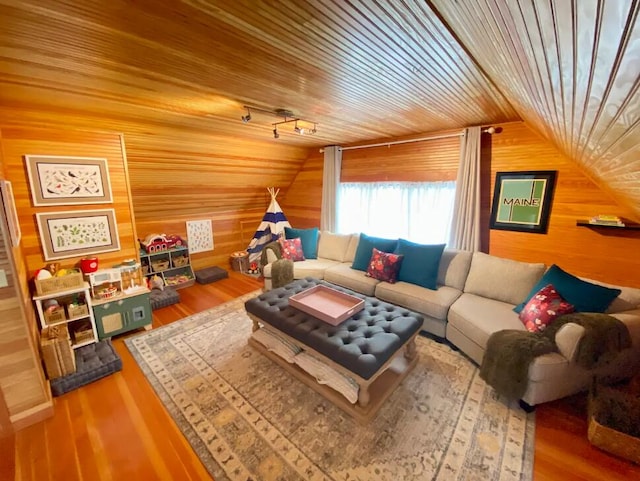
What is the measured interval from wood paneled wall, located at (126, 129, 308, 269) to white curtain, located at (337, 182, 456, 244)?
1199 mm

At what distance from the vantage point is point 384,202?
3.88 metres

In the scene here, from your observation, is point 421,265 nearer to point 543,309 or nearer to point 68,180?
point 543,309

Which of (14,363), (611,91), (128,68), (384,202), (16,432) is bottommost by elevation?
(16,432)

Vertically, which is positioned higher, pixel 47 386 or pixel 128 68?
pixel 128 68

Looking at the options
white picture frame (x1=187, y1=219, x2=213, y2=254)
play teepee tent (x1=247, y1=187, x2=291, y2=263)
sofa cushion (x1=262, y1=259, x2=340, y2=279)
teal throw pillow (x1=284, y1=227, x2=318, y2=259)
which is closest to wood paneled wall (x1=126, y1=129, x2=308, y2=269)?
white picture frame (x1=187, y1=219, x2=213, y2=254)

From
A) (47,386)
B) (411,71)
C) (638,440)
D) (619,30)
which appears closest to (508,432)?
(638,440)

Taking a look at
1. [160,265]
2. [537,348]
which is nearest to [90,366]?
[160,265]

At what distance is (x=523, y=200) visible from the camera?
9.00ft

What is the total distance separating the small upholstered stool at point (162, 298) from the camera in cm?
330

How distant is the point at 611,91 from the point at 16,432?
3.17 metres

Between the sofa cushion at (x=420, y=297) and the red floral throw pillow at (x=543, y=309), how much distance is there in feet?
1.95

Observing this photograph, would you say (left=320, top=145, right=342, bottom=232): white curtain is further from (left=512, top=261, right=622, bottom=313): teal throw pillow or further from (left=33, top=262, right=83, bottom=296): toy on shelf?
(left=33, top=262, right=83, bottom=296): toy on shelf

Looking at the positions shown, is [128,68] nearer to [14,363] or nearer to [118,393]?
[14,363]

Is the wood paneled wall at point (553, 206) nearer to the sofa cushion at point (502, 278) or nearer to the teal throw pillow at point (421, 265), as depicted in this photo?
the sofa cushion at point (502, 278)
